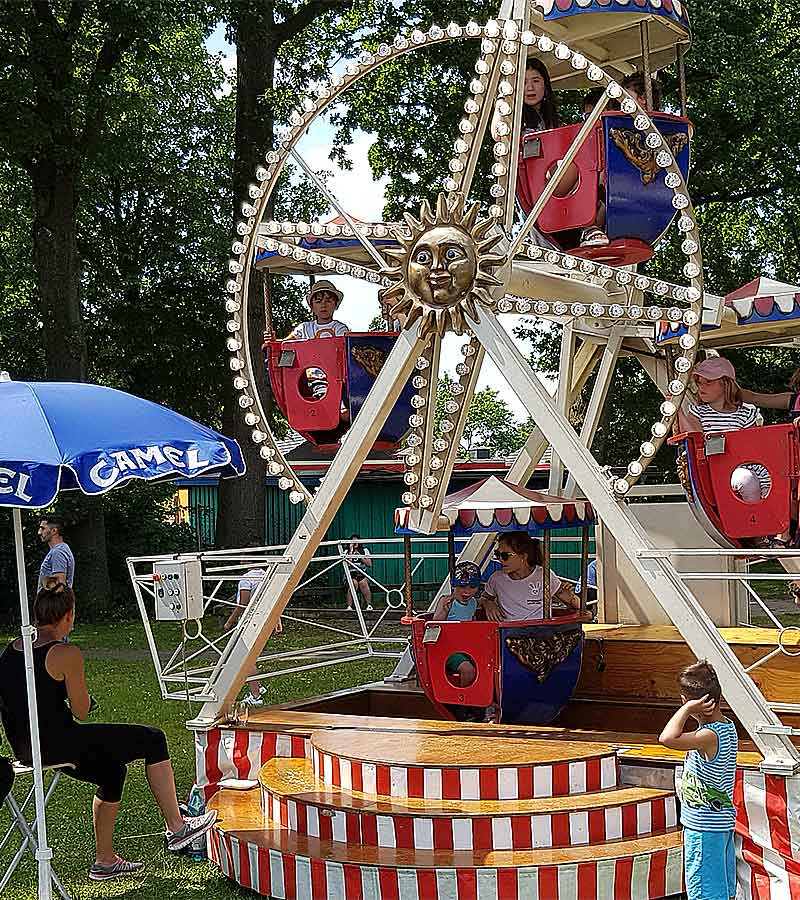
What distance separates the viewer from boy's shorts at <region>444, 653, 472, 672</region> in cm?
879

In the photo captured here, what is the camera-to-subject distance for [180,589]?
347 inches

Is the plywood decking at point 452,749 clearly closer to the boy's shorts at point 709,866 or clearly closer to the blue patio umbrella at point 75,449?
the boy's shorts at point 709,866

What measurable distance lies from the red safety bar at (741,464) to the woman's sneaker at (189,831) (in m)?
3.60

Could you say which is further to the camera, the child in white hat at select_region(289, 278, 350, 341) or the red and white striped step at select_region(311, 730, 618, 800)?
the child in white hat at select_region(289, 278, 350, 341)

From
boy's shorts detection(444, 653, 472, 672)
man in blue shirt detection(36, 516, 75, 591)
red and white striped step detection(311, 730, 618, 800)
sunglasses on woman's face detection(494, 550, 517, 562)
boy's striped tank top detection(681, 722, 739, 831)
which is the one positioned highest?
sunglasses on woman's face detection(494, 550, 517, 562)

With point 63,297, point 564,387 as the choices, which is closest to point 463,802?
point 564,387

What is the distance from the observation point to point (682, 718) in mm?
6027

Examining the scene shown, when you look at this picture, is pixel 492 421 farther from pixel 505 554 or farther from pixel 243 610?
pixel 505 554

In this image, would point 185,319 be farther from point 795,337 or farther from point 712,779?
point 712,779

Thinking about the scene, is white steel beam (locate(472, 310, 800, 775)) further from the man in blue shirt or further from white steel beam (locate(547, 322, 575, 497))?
the man in blue shirt

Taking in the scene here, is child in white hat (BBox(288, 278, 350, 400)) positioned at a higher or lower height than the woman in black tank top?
A: higher

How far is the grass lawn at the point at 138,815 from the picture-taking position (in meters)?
7.94

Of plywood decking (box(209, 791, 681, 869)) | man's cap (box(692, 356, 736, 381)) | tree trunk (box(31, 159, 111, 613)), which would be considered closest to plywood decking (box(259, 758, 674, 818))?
plywood decking (box(209, 791, 681, 869))

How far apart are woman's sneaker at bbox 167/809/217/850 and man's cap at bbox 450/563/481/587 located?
2.29 metres
